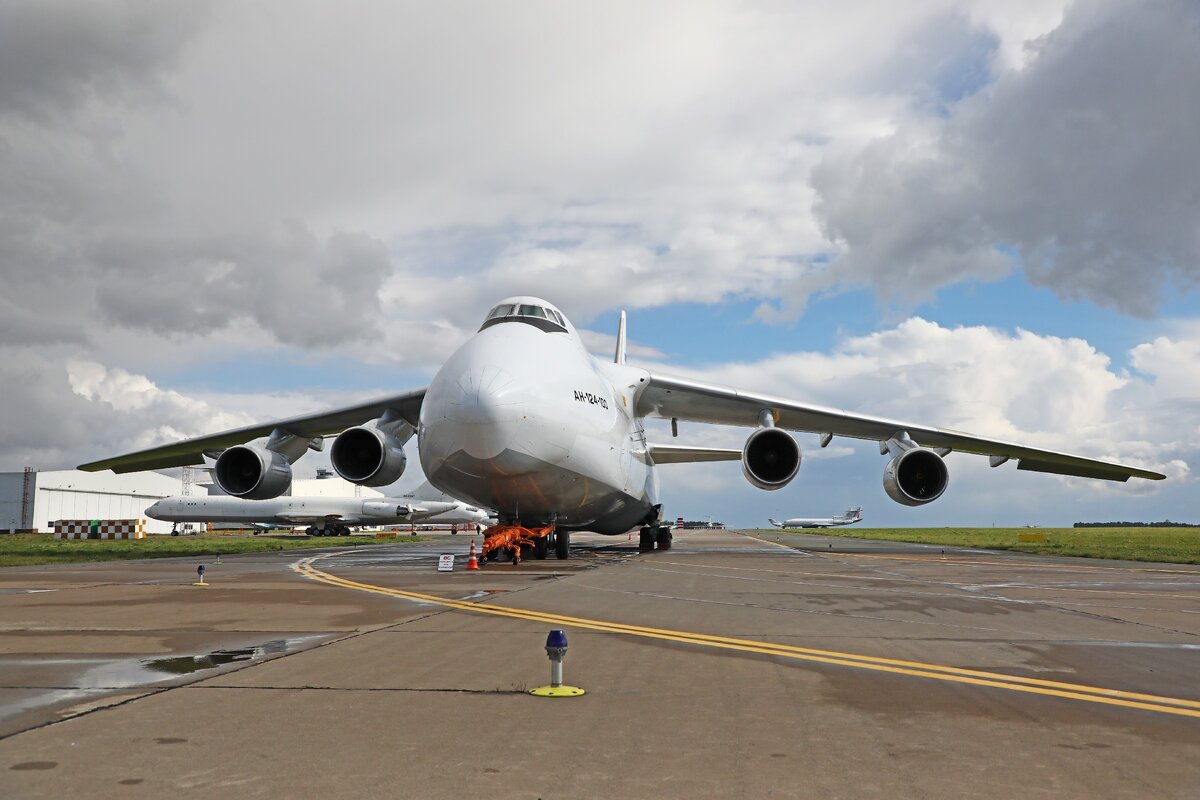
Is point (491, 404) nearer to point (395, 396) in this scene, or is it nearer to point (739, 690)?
point (395, 396)

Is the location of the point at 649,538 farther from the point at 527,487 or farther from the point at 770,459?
the point at 527,487

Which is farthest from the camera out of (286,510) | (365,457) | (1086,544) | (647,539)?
(286,510)

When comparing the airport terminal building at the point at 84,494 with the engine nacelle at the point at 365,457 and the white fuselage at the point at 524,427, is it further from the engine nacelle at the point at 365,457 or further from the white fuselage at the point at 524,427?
the white fuselage at the point at 524,427

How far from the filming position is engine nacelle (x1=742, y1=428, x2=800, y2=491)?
20.0 meters

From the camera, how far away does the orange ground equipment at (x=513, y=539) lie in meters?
17.5

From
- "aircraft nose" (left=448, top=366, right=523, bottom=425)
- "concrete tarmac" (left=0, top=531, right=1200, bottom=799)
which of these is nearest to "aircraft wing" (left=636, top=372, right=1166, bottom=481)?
"aircraft nose" (left=448, top=366, right=523, bottom=425)

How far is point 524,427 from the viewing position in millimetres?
14492

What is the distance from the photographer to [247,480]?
2061 cm

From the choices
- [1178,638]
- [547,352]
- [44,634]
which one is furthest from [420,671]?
[547,352]

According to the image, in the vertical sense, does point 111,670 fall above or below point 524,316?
below

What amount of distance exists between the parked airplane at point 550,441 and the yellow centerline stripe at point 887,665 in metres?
5.24

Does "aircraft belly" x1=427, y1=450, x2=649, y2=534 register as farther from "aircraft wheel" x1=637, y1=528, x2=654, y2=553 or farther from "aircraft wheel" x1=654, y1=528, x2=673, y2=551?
"aircraft wheel" x1=654, y1=528, x2=673, y2=551

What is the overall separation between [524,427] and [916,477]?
11574 mm

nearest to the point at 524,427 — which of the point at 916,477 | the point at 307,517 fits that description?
the point at 916,477
